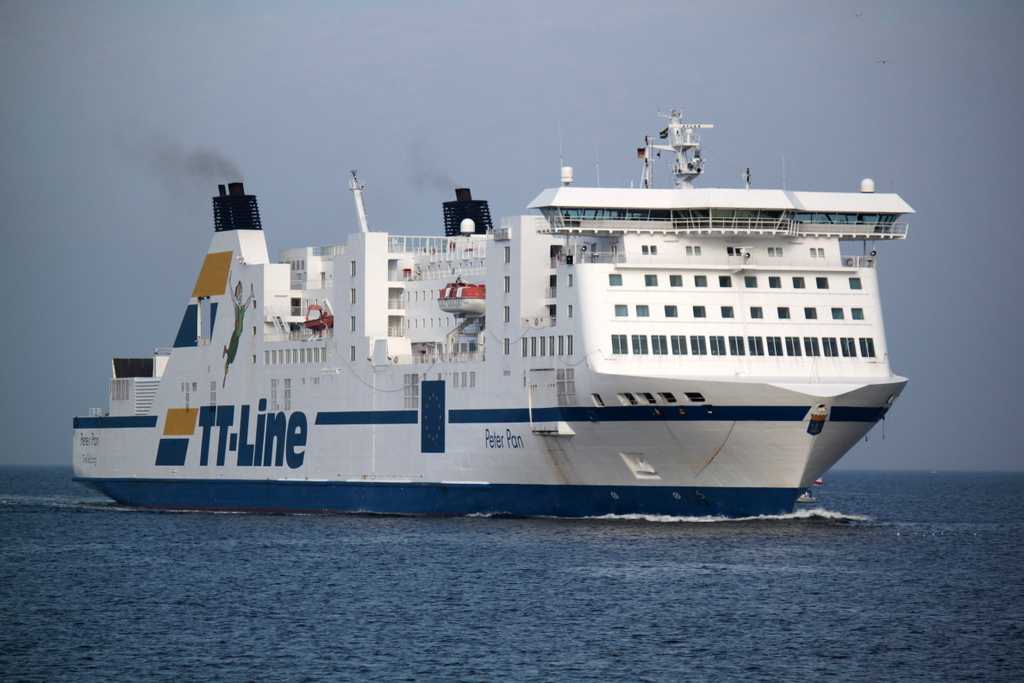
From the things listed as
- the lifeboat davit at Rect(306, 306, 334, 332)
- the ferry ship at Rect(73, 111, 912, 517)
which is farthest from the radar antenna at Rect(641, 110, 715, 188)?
the lifeboat davit at Rect(306, 306, 334, 332)

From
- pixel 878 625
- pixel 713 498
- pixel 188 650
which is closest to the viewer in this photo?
Answer: pixel 188 650

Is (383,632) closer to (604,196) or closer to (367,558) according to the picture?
(367,558)

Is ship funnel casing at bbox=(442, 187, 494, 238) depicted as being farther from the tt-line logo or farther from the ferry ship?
the tt-line logo

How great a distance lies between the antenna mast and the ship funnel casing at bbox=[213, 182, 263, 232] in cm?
480

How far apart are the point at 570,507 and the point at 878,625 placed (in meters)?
15.2

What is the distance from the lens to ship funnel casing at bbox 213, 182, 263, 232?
5581cm

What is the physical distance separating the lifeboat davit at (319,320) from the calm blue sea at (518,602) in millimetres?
8059

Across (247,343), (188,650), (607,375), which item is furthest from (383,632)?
(247,343)

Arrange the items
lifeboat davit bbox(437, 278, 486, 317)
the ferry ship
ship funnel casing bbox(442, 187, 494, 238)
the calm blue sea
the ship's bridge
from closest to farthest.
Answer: the calm blue sea → the ferry ship → the ship's bridge → lifeboat davit bbox(437, 278, 486, 317) → ship funnel casing bbox(442, 187, 494, 238)

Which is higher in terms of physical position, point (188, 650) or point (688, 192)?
point (688, 192)

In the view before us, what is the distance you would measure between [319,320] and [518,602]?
872 inches

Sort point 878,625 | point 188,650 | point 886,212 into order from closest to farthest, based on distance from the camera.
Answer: point 188,650 < point 878,625 < point 886,212

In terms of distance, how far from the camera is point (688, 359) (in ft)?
132

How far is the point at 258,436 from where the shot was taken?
174 ft
